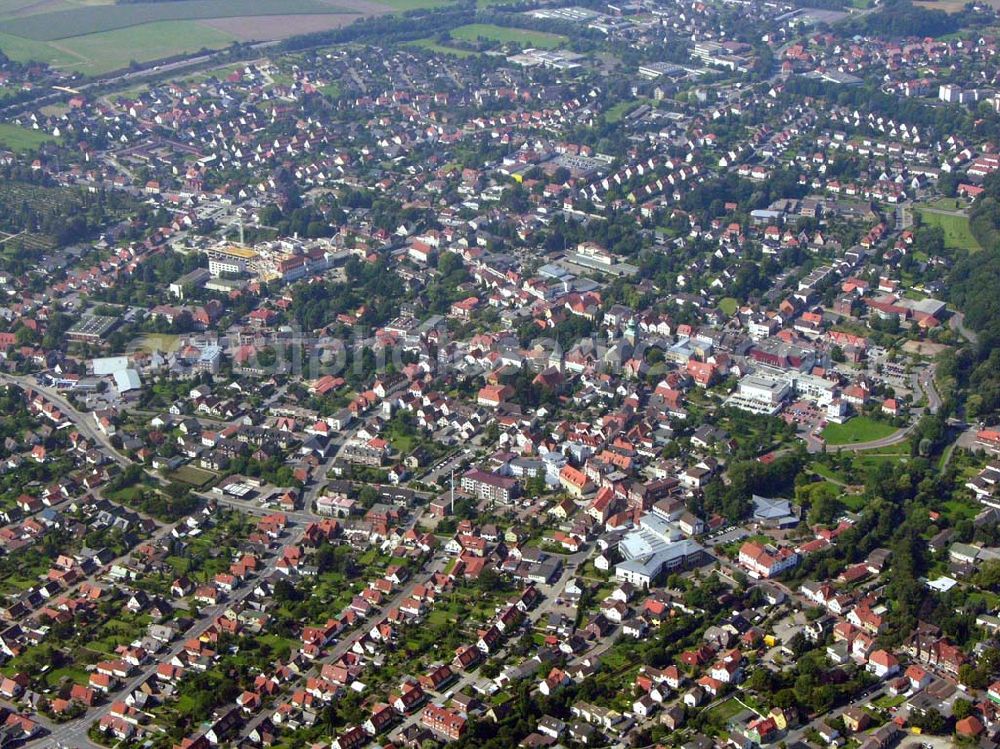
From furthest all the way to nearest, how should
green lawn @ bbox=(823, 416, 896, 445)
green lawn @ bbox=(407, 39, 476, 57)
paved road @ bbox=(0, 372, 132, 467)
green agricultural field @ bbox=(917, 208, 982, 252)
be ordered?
green lawn @ bbox=(407, 39, 476, 57), green agricultural field @ bbox=(917, 208, 982, 252), green lawn @ bbox=(823, 416, 896, 445), paved road @ bbox=(0, 372, 132, 467)

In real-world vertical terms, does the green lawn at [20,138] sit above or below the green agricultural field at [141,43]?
below

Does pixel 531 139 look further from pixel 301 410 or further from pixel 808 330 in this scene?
pixel 301 410

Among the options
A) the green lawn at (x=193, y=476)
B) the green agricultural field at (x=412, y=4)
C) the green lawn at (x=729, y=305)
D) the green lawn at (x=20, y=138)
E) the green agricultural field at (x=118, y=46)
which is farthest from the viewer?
the green agricultural field at (x=412, y=4)

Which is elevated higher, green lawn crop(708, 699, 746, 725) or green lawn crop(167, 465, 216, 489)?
green lawn crop(167, 465, 216, 489)

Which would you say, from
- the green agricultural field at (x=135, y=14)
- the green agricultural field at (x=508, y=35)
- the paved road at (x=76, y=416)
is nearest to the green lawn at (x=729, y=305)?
the paved road at (x=76, y=416)

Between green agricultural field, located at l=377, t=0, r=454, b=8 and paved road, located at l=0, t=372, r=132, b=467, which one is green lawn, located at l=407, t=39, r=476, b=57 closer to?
green agricultural field, located at l=377, t=0, r=454, b=8

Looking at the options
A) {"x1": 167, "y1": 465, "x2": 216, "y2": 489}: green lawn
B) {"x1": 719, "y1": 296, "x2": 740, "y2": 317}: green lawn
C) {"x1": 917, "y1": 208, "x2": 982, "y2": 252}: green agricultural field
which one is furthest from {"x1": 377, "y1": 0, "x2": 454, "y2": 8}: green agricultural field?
{"x1": 167, "y1": 465, "x2": 216, "y2": 489}: green lawn

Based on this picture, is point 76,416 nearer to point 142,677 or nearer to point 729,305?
point 142,677

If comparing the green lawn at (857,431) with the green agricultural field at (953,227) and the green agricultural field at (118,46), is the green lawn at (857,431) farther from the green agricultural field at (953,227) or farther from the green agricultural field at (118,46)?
the green agricultural field at (118,46)
